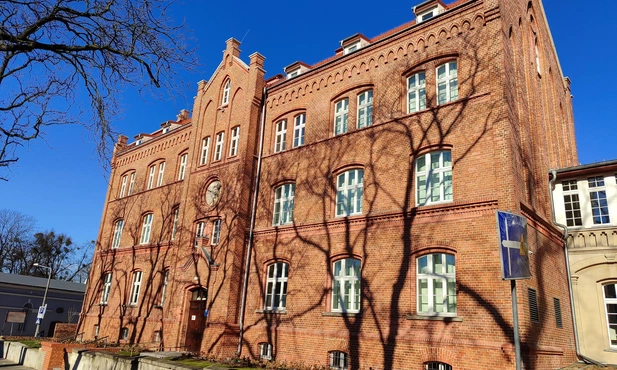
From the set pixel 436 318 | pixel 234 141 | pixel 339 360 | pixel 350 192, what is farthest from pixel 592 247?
pixel 234 141

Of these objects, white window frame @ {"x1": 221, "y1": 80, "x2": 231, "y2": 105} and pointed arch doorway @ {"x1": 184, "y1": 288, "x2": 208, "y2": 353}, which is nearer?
pointed arch doorway @ {"x1": 184, "y1": 288, "x2": 208, "y2": 353}

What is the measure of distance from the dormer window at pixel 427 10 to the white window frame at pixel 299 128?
5.95 meters

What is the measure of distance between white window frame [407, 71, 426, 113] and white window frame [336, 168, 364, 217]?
284 cm

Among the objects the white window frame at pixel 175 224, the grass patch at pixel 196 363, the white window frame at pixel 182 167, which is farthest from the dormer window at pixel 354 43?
the grass patch at pixel 196 363

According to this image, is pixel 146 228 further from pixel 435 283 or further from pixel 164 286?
pixel 435 283

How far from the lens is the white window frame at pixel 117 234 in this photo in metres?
27.7

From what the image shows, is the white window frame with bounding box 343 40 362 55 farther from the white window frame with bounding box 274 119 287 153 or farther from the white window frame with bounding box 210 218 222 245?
the white window frame with bounding box 210 218 222 245

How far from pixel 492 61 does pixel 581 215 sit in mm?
6582

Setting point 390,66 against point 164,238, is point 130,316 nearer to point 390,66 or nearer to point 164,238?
point 164,238

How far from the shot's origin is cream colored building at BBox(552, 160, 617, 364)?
14.2m

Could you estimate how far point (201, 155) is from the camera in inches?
882

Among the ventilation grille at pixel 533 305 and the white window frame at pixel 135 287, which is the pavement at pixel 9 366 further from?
the ventilation grille at pixel 533 305

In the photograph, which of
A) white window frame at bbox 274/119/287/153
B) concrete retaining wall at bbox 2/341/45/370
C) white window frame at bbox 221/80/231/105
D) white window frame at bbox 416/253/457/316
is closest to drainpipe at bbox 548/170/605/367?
white window frame at bbox 416/253/457/316

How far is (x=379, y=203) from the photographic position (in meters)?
14.7
